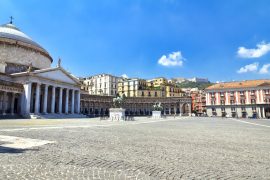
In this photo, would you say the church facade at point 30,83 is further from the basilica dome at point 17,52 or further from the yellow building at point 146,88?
the yellow building at point 146,88

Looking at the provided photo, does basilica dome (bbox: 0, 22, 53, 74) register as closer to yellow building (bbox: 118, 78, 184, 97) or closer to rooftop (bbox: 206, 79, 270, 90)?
yellow building (bbox: 118, 78, 184, 97)

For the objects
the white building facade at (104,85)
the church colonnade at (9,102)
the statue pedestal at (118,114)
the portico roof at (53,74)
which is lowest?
the statue pedestal at (118,114)

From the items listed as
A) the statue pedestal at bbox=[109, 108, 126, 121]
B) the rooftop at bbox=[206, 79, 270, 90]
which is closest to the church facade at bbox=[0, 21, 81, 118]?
the statue pedestal at bbox=[109, 108, 126, 121]

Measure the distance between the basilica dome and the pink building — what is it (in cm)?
7344

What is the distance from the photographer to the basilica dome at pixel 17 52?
62.6 meters

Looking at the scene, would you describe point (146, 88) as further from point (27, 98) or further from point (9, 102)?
point (9, 102)

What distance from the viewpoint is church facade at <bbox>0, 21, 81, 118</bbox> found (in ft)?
175

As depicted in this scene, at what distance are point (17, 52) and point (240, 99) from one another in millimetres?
86342

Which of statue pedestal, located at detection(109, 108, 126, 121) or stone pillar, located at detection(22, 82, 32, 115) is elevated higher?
stone pillar, located at detection(22, 82, 32, 115)

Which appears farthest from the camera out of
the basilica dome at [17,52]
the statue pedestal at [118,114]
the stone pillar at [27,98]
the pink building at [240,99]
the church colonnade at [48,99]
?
the pink building at [240,99]

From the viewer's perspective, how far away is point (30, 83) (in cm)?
5434

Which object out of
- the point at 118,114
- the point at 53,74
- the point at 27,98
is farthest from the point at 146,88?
the point at 27,98

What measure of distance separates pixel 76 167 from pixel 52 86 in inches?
2315

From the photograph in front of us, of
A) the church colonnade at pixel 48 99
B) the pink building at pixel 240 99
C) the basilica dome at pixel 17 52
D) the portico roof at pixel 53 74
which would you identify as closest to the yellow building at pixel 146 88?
the pink building at pixel 240 99
